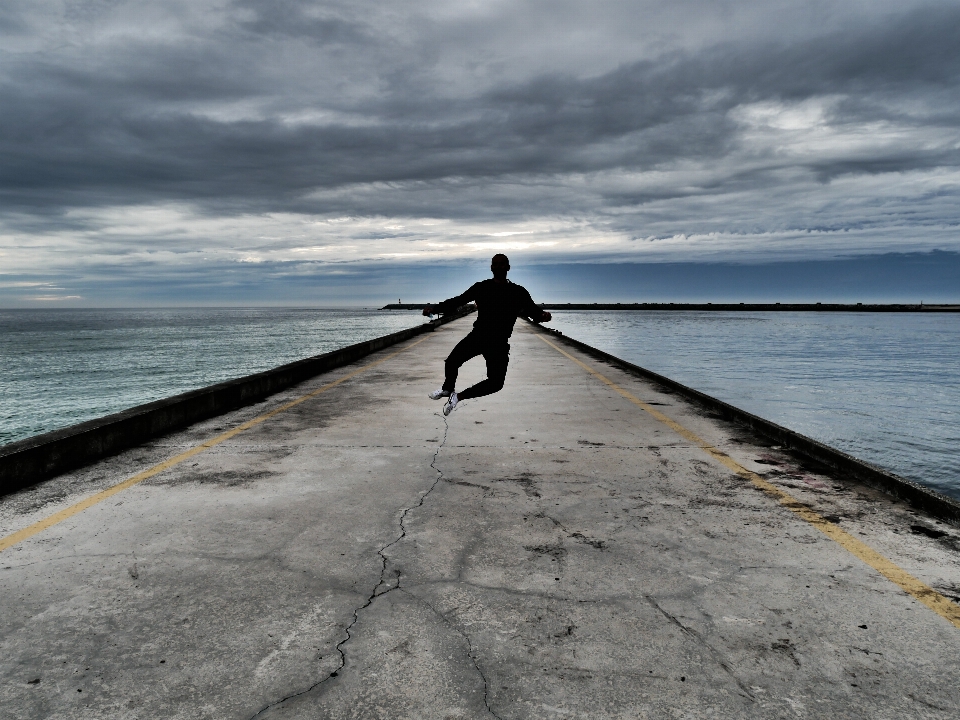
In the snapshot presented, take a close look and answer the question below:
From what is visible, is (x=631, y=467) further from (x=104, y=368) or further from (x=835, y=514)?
(x=104, y=368)

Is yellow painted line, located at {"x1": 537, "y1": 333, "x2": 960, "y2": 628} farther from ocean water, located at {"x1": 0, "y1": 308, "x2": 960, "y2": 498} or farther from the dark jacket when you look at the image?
ocean water, located at {"x1": 0, "y1": 308, "x2": 960, "y2": 498}

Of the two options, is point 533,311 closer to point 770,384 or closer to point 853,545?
point 853,545

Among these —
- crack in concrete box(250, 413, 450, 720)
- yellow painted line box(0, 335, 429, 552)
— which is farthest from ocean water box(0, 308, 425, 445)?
crack in concrete box(250, 413, 450, 720)

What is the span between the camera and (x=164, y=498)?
5574mm

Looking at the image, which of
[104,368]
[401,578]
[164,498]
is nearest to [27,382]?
[104,368]

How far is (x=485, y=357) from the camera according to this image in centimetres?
747

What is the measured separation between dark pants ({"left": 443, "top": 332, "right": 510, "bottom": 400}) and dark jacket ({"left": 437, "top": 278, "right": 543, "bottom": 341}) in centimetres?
12

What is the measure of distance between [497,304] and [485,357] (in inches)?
23.7

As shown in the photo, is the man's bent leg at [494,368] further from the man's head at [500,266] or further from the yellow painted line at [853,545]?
the yellow painted line at [853,545]

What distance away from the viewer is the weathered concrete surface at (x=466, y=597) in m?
2.75

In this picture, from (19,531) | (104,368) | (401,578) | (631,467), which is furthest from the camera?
(104,368)

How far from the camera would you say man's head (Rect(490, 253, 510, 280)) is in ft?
23.4

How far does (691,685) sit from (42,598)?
3.30 metres

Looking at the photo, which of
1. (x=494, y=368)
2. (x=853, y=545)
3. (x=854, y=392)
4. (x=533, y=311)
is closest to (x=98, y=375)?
(x=854, y=392)
